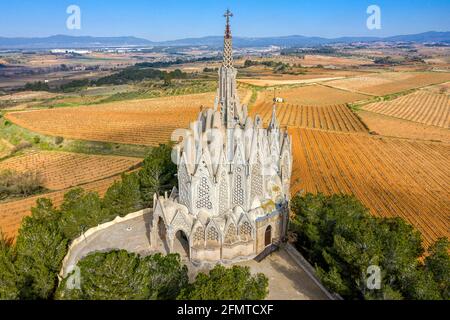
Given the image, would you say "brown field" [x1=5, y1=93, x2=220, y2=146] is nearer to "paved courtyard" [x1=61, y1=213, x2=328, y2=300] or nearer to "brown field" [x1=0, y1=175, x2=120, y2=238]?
"brown field" [x1=0, y1=175, x2=120, y2=238]

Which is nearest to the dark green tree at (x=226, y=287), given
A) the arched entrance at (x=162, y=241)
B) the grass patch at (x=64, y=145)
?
the arched entrance at (x=162, y=241)

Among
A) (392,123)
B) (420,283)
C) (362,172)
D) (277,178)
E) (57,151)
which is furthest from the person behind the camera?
(392,123)

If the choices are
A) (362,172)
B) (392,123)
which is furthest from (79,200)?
(392,123)

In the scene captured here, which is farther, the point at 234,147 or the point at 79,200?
the point at 79,200

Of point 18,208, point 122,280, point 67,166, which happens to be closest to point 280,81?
point 67,166

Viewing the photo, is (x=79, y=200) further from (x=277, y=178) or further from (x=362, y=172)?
(x=362, y=172)

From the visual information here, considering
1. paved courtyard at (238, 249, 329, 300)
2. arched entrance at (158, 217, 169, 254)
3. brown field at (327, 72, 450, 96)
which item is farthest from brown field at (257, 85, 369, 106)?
paved courtyard at (238, 249, 329, 300)

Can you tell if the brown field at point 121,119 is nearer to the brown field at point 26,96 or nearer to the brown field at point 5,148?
the brown field at point 5,148
